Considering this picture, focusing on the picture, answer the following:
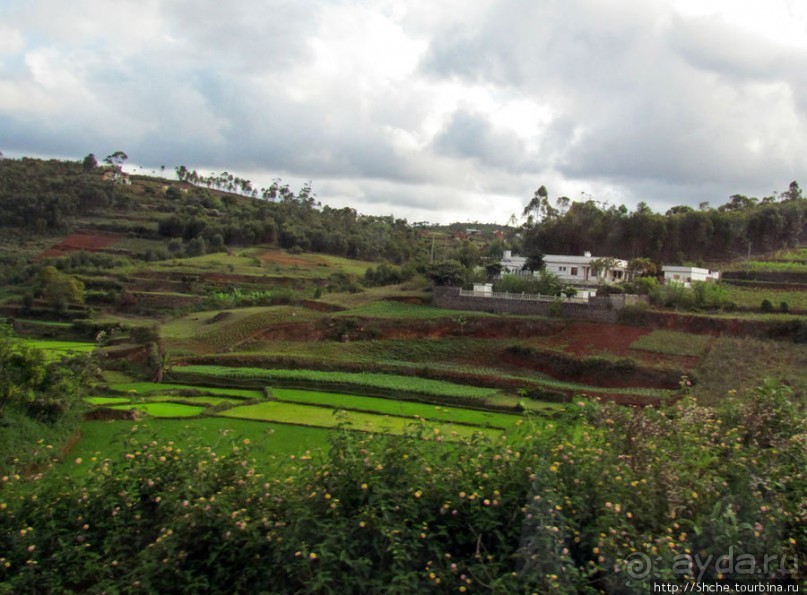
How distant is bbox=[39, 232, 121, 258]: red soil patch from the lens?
52938mm

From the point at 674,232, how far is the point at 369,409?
32.2 meters

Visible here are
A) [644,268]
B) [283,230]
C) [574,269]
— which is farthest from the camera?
[283,230]

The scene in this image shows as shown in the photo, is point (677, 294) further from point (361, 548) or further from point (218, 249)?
point (218, 249)

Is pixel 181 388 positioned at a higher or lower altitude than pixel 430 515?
lower

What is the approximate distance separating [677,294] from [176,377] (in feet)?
71.9

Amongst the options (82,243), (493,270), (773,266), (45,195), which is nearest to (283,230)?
(82,243)

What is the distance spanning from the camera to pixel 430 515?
465 cm

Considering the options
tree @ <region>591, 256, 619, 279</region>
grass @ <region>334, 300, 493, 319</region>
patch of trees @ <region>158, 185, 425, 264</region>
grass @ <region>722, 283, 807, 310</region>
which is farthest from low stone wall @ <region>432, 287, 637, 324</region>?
patch of trees @ <region>158, 185, 425, 264</region>

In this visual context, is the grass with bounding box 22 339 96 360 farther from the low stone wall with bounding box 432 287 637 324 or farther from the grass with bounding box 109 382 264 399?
the low stone wall with bounding box 432 287 637 324

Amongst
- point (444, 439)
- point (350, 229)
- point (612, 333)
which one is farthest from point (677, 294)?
point (350, 229)

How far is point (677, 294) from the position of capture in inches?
1236

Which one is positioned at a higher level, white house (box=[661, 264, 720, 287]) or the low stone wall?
white house (box=[661, 264, 720, 287])

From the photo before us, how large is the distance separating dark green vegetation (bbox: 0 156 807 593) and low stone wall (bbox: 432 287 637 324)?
0.79 metres

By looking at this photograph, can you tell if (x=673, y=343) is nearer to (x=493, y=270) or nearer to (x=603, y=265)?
(x=603, y=265)
